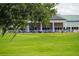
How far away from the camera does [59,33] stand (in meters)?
8.49

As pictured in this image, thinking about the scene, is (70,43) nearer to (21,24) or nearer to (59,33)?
(59,33)

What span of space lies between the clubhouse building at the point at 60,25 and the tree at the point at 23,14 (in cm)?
8

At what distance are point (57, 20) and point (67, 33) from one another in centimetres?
24

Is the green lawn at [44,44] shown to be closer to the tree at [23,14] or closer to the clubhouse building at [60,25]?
the clubhouse building at [60,25]

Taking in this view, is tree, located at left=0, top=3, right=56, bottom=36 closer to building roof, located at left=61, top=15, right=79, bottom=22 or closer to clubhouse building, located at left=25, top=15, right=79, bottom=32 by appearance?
clubhouse building, located at left=25, top=15, right=79, bottom=32

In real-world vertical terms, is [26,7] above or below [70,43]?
above

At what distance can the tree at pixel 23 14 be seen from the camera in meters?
8.49

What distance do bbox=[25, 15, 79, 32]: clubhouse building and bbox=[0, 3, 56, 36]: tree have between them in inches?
3.0

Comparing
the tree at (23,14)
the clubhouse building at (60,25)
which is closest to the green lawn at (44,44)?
the clubhouse building at (60,25)

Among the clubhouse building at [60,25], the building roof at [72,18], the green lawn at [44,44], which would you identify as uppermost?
the building roof at [72,18]

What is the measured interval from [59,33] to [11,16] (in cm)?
72

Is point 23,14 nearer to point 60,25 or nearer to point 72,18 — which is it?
point 60,25

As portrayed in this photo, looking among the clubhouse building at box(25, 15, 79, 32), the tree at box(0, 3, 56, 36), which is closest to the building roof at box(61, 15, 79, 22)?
the clubhouse building at box(25, 15, 79, 32)

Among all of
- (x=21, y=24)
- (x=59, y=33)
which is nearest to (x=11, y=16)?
(x=21, y=24)
